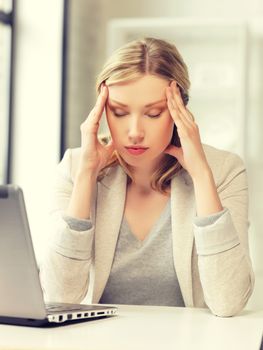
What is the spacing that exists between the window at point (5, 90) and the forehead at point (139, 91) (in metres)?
2.33

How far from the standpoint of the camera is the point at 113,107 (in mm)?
1831

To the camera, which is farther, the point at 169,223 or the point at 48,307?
the point at 169,223

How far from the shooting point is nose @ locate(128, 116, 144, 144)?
179 centimetres

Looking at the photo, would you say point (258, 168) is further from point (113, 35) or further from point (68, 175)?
point (68, 175)

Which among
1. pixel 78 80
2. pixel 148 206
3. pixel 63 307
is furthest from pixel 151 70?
pixel 78 80

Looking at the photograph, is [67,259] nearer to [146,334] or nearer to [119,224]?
[119,224]

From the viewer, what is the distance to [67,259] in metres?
1.81

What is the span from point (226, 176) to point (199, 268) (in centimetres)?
27

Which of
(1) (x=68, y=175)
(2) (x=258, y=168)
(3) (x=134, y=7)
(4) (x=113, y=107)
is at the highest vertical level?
(3) (x=134, y=7)

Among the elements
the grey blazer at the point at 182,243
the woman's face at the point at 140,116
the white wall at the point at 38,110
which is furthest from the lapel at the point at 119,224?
the white wall at the point at 38,110

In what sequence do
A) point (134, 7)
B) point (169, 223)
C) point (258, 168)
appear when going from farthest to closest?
point (134, 7)
point (258, 168)
point (169, 223)

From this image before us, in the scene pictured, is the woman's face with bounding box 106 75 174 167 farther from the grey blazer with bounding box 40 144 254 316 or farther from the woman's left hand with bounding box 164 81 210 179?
the grey blazer with bounding box 40 144 254 316

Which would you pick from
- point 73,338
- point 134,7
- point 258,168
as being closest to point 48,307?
point 73,338

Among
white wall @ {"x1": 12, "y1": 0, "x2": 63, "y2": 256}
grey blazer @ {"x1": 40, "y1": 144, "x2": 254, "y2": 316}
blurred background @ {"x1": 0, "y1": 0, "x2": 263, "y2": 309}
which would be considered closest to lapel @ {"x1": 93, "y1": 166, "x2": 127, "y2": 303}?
grey blazer @ {"x1": 40, "y1": 144, "x2": 254, "y2": 316}
